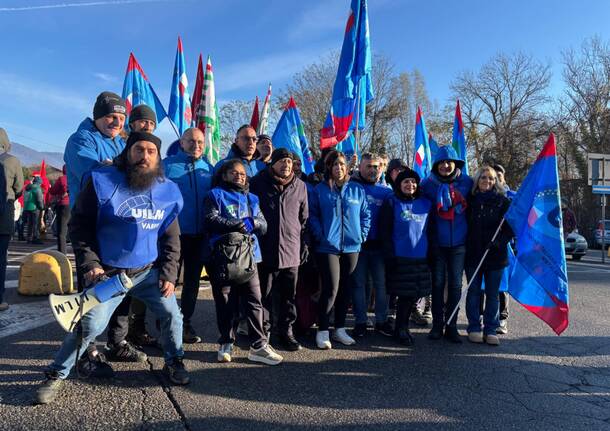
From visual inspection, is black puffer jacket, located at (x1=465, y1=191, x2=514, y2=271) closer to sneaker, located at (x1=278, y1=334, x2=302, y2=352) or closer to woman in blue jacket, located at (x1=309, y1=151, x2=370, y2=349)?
woman in blue jacket, located at (x1=309, y1=151, x2=370, y2=349)

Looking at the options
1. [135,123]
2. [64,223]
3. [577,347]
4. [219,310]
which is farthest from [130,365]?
[64,223]

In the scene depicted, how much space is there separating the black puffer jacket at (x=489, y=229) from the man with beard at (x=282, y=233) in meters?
1.89

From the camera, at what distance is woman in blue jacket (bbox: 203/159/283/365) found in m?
3.91

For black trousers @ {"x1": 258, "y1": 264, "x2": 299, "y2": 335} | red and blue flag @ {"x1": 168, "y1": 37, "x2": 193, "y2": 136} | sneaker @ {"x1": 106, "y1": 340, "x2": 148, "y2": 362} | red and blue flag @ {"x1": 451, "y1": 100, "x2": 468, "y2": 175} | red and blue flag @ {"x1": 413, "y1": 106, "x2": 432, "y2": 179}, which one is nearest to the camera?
sneaker @ {"x1": 106, "y1": 340, "x2": 148, "y2": 362}

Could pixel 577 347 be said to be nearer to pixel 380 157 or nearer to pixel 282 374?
pixel 380 157

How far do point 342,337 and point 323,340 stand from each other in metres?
0.28

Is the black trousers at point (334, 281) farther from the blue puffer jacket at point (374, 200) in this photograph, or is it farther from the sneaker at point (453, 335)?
the sneaker at point (453, 335)

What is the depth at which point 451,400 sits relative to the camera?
130 inches

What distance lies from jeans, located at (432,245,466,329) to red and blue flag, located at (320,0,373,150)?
3.24 meters

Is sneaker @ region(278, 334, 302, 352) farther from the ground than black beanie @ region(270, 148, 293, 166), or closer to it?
closer to it

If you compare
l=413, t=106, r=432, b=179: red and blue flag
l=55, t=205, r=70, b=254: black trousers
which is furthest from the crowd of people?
l=55, t=205, r=70, b=254: black trousers

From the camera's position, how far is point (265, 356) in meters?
3.96

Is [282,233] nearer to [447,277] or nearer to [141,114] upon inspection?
[141,114]

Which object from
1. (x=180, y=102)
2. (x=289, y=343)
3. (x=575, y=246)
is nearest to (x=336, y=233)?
(x=289, y=343)
